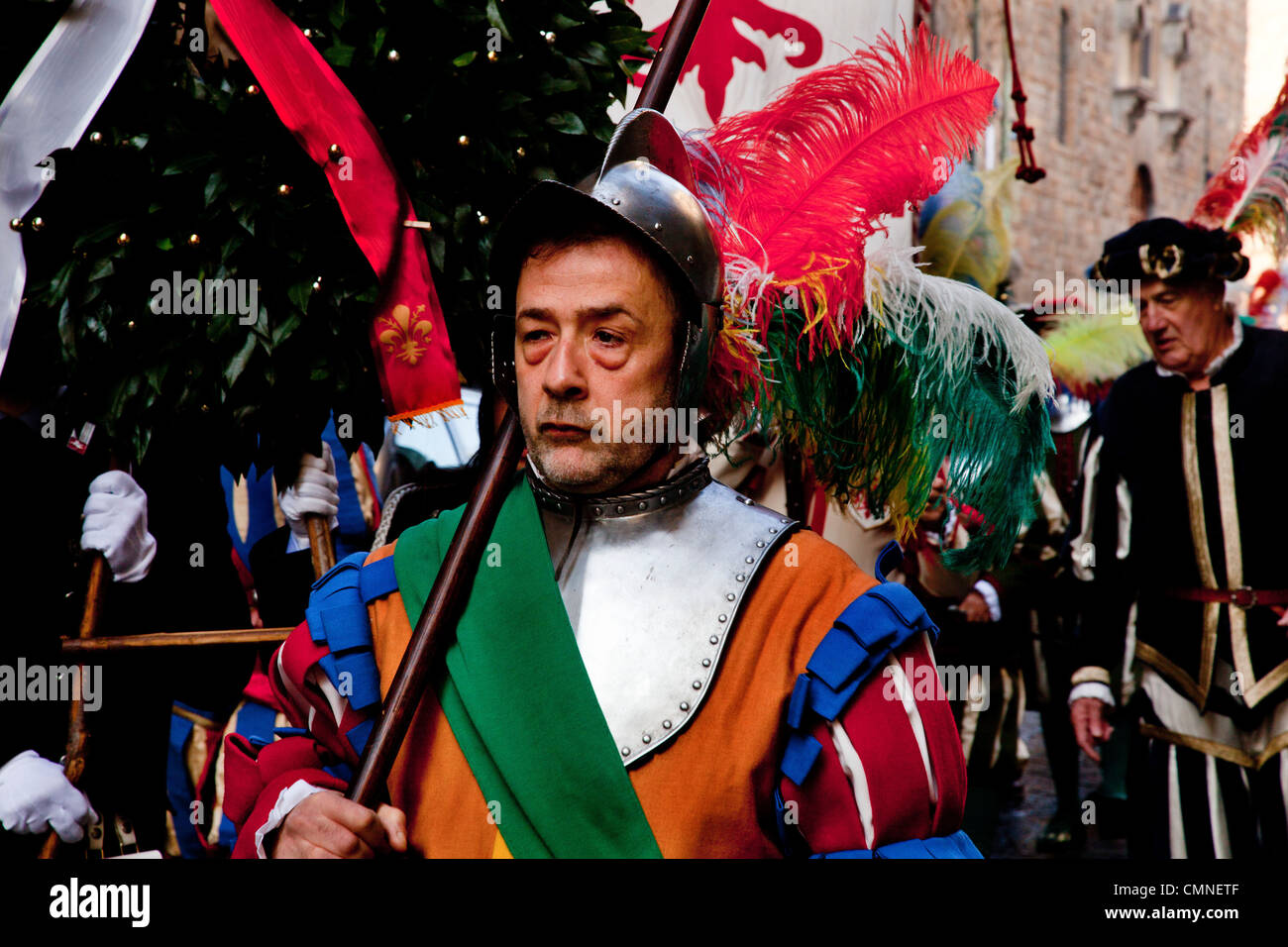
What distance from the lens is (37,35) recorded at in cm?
241

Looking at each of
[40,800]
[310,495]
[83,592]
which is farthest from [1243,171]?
[40,800]

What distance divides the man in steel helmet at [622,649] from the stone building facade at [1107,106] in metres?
17.5

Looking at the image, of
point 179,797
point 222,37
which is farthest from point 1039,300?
point 179,797

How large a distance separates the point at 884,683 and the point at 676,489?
0.46 m

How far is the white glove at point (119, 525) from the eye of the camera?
10.1 ft

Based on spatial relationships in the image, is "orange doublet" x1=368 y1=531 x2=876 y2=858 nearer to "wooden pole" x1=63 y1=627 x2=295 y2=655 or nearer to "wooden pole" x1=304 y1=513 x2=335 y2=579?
"wooden pole" x1=63 y1=627 x2=295 y2=655

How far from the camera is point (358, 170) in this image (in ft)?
7.74

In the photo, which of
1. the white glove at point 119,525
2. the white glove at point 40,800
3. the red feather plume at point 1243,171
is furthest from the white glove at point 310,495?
the red feather plume at point 1243,171

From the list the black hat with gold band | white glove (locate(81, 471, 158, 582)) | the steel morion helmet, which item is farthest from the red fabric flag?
the black hat with gold band

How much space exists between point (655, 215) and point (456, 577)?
64cm

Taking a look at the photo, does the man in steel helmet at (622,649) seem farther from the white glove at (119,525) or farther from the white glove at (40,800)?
the white glove at (119,525)

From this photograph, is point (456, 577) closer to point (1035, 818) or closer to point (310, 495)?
point (310, 495)
